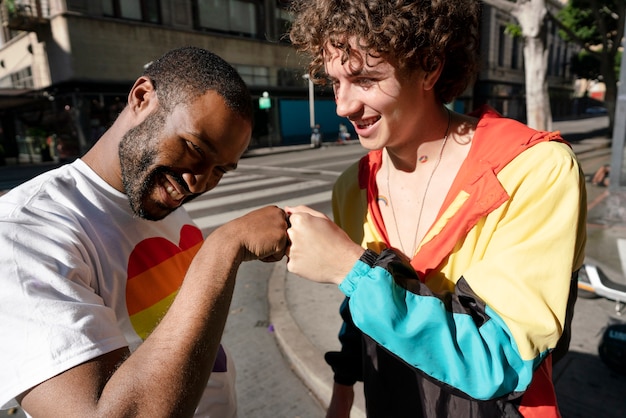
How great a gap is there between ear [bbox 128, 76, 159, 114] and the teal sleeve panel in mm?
908

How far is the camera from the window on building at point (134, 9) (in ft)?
63.2

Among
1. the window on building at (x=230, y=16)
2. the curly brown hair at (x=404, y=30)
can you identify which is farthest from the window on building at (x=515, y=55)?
the curly brown hair at (x=404, y=30)

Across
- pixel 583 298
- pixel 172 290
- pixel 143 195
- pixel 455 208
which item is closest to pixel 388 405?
pixel 455 208

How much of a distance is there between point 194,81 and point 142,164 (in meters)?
0.31

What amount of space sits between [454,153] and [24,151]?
2356 cm

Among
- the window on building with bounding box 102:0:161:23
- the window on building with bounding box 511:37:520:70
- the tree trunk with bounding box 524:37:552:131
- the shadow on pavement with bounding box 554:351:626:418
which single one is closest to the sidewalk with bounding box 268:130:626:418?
the shadow on pavement with bounding box 554:351:626:418

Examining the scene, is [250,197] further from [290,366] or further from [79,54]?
[79,54]

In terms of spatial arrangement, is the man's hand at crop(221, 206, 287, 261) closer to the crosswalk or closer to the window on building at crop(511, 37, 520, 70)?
the crosswalk

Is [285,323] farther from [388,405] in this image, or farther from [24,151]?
[24,151]

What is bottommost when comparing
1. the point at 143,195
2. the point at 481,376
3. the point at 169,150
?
the point at 481,376

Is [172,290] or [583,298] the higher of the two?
[172,290]

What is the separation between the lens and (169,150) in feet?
4.16

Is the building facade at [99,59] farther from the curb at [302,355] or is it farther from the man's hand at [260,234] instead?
the man's hand at [260,234]

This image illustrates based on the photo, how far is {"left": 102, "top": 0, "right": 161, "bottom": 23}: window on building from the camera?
63.2 feet
